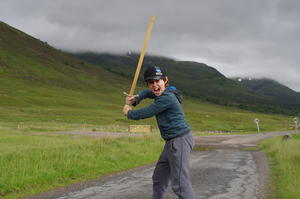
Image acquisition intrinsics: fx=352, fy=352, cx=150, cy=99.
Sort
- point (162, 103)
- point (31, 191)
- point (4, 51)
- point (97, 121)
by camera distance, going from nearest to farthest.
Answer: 1. point (162, 103)
2. point (31, 191)
3. point (97, 121)
4. point (4, 51)

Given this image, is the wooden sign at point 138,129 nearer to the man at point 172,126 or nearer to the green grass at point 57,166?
the green grass at point 57,166

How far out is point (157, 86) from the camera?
644cm

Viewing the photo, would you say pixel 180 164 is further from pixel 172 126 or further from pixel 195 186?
pixel 195 186

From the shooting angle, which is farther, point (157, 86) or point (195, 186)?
point (195, 186)

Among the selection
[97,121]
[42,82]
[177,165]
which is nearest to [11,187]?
[177,165]

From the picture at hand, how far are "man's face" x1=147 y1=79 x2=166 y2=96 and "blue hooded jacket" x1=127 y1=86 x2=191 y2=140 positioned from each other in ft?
0.35

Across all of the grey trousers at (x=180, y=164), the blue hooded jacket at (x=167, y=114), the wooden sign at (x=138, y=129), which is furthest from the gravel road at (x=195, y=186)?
the wooden sign at (x=138, y=129)

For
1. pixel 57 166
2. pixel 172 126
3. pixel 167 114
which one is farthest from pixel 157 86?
pixel 57 166

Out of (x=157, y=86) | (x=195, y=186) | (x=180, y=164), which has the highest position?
(x=157, y=86)

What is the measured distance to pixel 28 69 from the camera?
178 metres

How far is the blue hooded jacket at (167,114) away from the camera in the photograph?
20.5 feet

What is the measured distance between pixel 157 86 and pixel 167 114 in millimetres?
544

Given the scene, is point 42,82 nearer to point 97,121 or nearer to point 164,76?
point 97,121

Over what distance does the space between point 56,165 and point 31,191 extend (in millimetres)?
2967
